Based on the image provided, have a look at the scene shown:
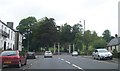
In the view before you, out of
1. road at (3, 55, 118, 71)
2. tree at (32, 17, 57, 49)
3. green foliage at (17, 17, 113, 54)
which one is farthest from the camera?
tree at (32, 17, 57, 49)

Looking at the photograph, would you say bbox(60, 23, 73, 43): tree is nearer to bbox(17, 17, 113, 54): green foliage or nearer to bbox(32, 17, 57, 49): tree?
bbox(17, 17, 113, 54): green foliage

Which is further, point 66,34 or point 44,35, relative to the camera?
point 66,34

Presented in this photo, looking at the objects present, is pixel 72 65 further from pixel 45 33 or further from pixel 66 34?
pixel 66 34

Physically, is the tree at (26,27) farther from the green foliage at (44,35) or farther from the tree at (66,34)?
the tree at (66,34)

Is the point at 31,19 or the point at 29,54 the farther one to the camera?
the point at 31,19

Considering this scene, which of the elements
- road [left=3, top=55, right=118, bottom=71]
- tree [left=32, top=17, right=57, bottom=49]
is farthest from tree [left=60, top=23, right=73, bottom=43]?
road [left=3, top=55, right=118, bottom=71]

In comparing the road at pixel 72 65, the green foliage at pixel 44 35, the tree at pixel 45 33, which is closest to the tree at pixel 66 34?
the green foliage at pixel 44 35

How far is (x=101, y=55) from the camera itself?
1651 inches

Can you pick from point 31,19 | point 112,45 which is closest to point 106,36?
point 31,19

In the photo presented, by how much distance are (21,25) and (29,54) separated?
6931cm

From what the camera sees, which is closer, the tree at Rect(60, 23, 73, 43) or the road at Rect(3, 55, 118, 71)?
the road at Rect(3, 55, 118, 71)

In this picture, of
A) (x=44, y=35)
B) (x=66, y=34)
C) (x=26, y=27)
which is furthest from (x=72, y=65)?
(x=66, y=34)

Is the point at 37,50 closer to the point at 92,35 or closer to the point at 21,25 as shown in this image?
the point at 21,25

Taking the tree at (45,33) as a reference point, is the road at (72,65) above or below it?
below
